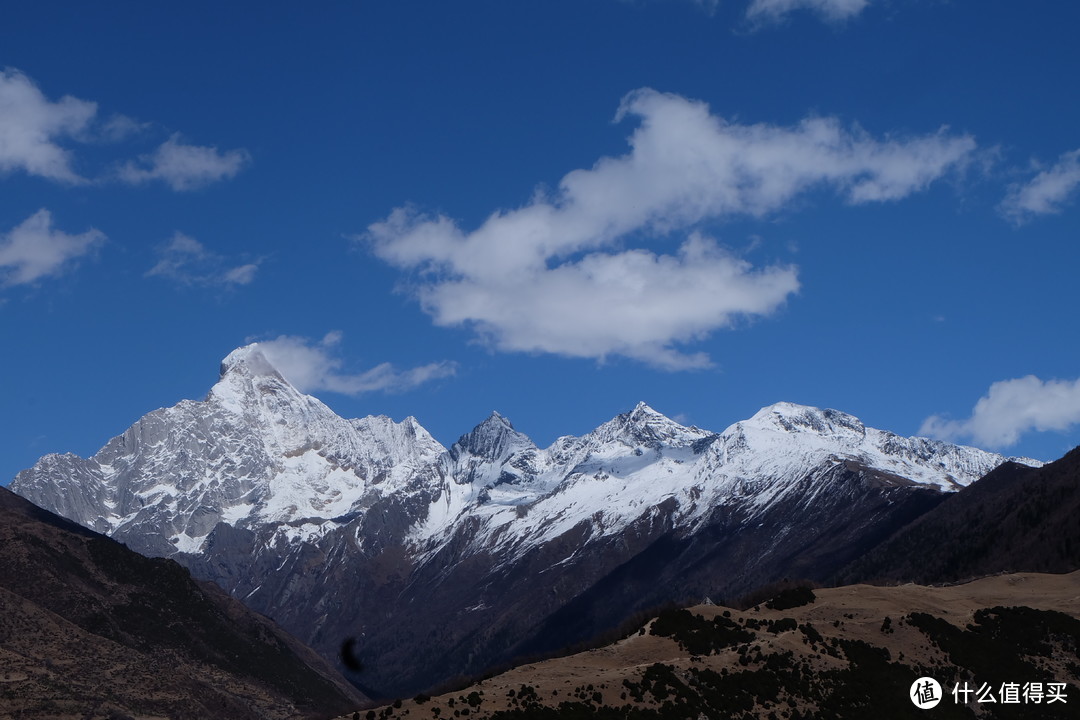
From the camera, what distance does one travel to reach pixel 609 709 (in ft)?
408

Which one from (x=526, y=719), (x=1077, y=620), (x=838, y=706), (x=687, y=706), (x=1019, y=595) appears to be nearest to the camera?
(x=526, y=719)

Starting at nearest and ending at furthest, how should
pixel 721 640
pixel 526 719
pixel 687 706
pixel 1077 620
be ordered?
pixel 526 719 → pixel 687 706 → pixel 721 640 → pixel 1077 620

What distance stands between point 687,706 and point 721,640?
74.2 ft

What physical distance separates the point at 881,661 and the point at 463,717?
189 ft

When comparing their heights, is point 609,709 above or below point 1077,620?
below

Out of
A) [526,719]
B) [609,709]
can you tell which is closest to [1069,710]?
[609,709]

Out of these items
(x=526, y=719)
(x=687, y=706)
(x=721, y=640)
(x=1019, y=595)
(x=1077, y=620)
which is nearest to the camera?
(x=526, y=719)

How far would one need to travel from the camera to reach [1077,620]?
556 ft

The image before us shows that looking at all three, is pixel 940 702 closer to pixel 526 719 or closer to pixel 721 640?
pixel 721 640

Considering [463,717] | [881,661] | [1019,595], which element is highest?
[1019,595]

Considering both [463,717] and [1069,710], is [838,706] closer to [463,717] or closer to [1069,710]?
[1069,710]

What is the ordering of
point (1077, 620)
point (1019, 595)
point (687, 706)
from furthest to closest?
1. point (1019, 595)
2. point (1077, 620)
3. point (687, 706)

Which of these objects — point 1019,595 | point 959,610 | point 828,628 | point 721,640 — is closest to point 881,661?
point 828,628

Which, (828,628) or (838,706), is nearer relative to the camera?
(838,706)
